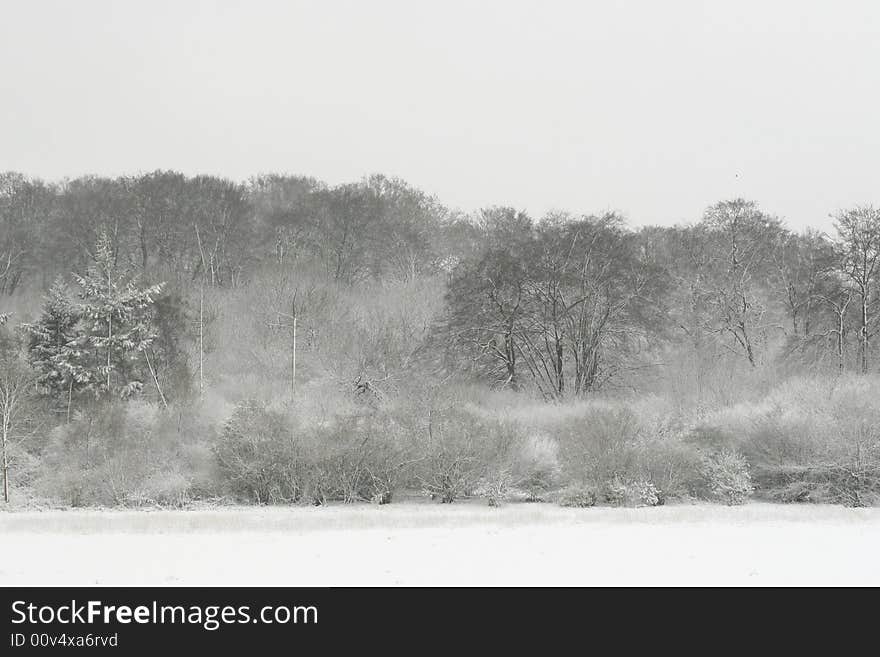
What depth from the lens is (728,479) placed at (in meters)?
25.2

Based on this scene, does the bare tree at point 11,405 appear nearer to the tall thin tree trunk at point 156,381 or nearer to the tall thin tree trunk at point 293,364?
the tall thin tree trunk at point 156,381

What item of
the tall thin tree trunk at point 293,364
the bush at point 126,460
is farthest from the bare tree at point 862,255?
the bush at point 126,460

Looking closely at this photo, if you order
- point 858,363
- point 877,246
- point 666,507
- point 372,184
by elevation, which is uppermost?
point 372,184

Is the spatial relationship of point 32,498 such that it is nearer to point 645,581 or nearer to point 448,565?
point 448,565

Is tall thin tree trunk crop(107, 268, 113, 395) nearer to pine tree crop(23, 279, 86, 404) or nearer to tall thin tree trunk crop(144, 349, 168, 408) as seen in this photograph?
pine tree crop(23, 279, 86, 404)

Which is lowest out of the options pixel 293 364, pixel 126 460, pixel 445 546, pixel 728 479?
pixel 728 479

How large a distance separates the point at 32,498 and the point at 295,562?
13133 mm

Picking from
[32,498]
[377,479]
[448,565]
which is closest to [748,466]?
[377,479]

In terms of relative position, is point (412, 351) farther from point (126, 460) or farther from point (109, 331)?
point (126, 460)

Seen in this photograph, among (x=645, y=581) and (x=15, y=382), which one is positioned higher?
(x=15, y=382)

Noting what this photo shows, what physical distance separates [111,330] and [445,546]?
72.0ft

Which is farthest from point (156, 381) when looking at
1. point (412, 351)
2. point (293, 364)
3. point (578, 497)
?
point (578, 497)

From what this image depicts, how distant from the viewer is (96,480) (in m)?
26.2

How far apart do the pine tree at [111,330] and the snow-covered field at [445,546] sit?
35.0 ft
